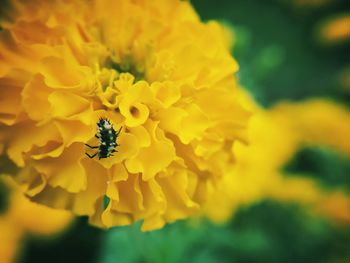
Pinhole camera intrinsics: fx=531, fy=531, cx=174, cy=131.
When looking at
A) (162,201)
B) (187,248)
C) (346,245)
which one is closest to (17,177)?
(162,201)

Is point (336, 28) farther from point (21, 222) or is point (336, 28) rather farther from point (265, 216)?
point (21, 222)

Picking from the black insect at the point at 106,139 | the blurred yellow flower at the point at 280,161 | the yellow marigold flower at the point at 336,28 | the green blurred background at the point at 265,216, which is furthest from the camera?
the yellow marigold flower at the point at 336,28

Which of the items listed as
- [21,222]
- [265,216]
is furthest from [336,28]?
[21,222]

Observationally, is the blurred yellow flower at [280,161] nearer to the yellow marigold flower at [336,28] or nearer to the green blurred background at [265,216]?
the green blurred background at [265,216]

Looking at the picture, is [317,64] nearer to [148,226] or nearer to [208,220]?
[208,220]

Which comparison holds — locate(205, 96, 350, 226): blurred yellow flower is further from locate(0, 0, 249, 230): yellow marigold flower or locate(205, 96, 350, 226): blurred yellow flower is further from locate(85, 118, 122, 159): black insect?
locate(85, 118, 122, 159): black insect

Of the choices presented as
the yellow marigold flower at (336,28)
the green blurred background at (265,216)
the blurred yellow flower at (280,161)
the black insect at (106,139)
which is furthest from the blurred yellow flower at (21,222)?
the yellow marigold flower at (336,28)
